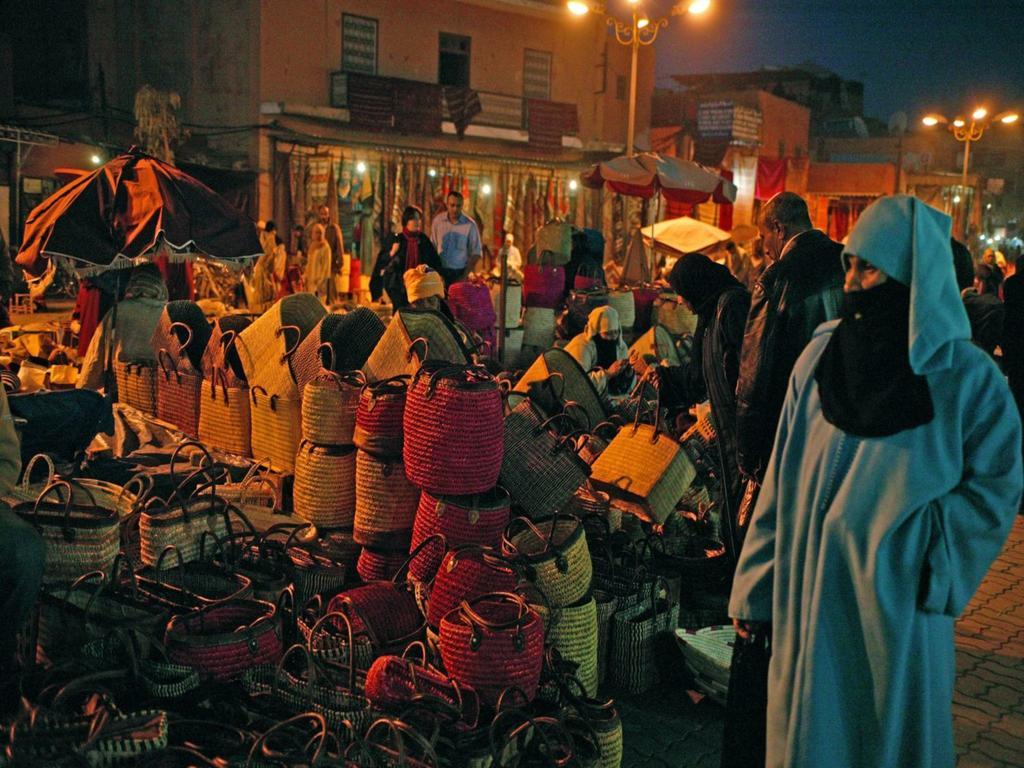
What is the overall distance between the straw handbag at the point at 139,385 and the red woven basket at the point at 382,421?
9.05ft

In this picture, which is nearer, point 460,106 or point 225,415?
point 225,415

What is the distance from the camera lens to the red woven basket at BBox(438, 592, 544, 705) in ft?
11.4

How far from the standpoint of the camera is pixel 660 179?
13664mm

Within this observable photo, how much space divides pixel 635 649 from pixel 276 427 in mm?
2529

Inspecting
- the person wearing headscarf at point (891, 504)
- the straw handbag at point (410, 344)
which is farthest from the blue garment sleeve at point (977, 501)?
the straw handbag at point (410, 344)

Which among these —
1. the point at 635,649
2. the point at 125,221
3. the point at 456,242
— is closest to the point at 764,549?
the point at 635,649

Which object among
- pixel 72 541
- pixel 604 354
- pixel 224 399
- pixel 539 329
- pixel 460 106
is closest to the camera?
pixel 72 541

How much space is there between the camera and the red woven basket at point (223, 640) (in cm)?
349

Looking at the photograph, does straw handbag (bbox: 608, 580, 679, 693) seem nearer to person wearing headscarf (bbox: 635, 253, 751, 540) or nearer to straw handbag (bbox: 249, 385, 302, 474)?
person wearing headscarf (bbox: 635, 253, 751, 540)

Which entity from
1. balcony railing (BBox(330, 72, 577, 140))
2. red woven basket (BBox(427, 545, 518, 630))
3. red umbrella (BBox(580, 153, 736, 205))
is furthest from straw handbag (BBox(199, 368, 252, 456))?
balcony railing (BBox(330, 72, 577, 140))

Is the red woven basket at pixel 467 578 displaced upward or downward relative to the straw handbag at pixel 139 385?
downward

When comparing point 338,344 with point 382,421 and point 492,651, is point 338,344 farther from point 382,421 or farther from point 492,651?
point 492,651

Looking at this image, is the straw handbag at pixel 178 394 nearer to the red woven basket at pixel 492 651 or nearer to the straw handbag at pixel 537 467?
the straw handbag at pixel 537 467

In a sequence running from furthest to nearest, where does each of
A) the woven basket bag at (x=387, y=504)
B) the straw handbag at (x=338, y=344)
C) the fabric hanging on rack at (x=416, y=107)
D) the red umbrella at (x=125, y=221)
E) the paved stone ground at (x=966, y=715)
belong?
the fabric hanging on rack at (x=416, y=107) < the red umbrella at (x=125, y=221) < the straw handbag at (x=338, y=344) < the woven basket bag at (x=387, y=504) < the paved stone ground at (x=966, y=715)
